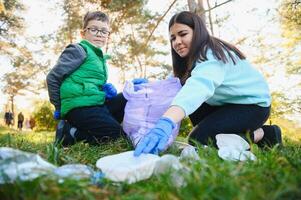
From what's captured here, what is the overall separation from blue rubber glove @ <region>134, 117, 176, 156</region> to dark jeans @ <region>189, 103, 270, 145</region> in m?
0.83

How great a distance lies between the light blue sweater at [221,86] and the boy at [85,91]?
0.99m

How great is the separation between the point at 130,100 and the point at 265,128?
3.75 feet

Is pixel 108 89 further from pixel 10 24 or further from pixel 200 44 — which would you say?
pixel 10 24

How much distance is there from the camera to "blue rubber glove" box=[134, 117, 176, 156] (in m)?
1.76

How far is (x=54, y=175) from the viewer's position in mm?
1093

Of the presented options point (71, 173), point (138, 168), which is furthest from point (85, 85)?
point (71, 173)

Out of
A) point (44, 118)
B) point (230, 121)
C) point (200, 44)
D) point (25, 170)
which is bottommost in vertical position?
point (44, 118)

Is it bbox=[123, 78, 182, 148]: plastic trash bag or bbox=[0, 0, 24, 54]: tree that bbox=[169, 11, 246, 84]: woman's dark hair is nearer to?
bbox=[123, 78, 182, 148]: plastic trash bag

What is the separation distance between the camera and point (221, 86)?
2.64 meters

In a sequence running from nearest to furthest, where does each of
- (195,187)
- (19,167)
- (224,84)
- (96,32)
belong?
(195,187)
(19,167)
(224,84)
(96,32)

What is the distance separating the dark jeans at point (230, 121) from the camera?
8.89 ft

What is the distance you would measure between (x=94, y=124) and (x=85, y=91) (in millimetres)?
303

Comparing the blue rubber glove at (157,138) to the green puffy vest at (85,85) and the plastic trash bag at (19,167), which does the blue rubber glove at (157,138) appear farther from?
the green puffy vest at (85,85)

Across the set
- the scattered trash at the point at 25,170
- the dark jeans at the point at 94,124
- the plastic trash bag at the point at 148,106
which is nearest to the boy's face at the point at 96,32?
the dark jeans at the point at 94,124
